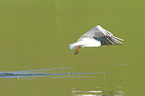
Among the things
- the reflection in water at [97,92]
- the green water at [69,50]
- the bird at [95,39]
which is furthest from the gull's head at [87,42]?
the reflection in water at [97,92]

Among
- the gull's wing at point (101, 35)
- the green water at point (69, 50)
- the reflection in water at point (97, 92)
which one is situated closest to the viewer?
the reflection in water at point (97, 92)

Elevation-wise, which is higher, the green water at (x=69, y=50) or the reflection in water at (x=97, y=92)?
the green water at (x=69, y=50)

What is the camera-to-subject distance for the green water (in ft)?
47.9

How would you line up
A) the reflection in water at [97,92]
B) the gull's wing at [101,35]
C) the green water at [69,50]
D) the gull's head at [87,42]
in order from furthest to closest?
the gull's head at [87,42]
the gull's wing at [101,35]
the green water at [69,50]
the reflection in water at [97,92]

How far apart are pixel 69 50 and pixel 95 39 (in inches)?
299

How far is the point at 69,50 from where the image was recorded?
80.1ft

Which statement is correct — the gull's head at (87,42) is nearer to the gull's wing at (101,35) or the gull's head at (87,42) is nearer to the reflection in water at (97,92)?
the gull's wing at (101,35)

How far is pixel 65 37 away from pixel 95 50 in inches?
211

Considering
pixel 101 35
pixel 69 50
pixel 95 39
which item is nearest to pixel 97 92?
pixel 101 35

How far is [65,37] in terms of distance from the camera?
97.9 ft

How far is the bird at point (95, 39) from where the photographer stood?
16438 millimetres

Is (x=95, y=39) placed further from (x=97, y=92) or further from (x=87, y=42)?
(x=97, y=92)

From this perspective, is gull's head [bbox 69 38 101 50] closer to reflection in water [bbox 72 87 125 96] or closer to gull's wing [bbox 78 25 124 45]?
gull's wing [bbox 78 25 124 45]

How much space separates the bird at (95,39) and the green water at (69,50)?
3.14 feet
